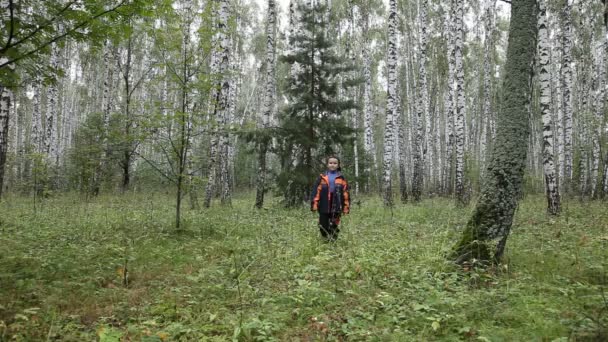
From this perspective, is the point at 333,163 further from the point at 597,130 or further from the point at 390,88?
the point at 597,130

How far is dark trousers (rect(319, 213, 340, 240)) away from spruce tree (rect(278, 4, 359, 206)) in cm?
602

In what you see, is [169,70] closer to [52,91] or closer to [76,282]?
[76,282]

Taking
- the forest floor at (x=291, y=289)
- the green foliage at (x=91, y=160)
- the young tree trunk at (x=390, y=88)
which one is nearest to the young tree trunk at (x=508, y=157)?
the forest floor at (x=291, y=289)

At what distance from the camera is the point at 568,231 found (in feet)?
25.8

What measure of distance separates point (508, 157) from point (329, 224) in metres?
3.44

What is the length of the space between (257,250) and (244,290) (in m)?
1.85

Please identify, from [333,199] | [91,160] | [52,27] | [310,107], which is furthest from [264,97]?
[52,27]

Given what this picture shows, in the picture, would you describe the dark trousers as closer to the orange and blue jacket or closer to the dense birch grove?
the orange and blue jacket

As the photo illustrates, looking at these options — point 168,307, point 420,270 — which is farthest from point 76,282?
point 420,270

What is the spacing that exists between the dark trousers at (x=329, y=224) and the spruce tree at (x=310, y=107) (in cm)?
602

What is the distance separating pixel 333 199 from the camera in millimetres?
7207

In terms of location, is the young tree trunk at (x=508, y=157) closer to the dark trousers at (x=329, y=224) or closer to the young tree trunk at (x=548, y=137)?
the dark trousers at (x=329, y=224)

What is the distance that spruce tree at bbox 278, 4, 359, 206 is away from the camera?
44.5ft

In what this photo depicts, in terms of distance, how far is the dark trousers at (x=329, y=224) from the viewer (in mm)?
7254
